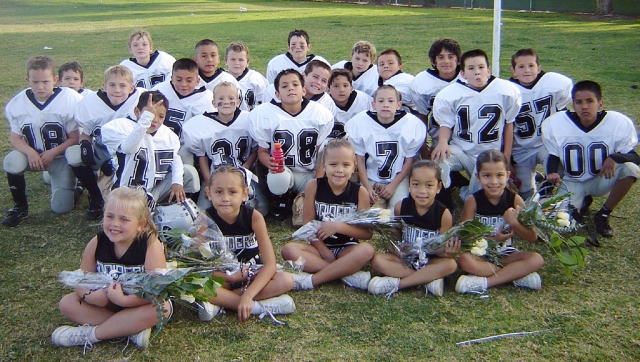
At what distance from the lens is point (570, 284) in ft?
12.8

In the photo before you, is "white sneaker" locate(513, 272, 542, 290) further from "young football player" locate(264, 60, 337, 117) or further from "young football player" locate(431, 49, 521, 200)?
"young football player" locate(264, 60, 337, 117)

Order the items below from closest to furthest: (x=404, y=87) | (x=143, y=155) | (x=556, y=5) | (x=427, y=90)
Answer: (x=143, y=155) → (x=427, y=90) → (x=404, y=87) → (x=556, y=5)

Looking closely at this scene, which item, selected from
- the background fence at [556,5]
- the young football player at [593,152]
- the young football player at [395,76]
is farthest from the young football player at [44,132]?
the background fence at [556,5]

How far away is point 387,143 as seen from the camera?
5078mm

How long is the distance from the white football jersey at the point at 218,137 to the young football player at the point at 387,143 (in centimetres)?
88

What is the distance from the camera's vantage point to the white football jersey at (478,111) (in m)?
5.13

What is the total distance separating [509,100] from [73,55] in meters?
11.6

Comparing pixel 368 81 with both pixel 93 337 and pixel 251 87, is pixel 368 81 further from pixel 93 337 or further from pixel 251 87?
pixel 93 337

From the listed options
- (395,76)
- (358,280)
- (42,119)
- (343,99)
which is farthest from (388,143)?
(42,119)

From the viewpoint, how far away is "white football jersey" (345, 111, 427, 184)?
5074 millimetres

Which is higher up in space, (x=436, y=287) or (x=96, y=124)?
(x=96, y=124)

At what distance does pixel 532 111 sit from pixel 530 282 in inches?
82.1

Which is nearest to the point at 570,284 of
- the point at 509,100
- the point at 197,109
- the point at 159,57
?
the point at 509,100

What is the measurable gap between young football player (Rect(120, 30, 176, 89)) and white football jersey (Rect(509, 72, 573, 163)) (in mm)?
3353
